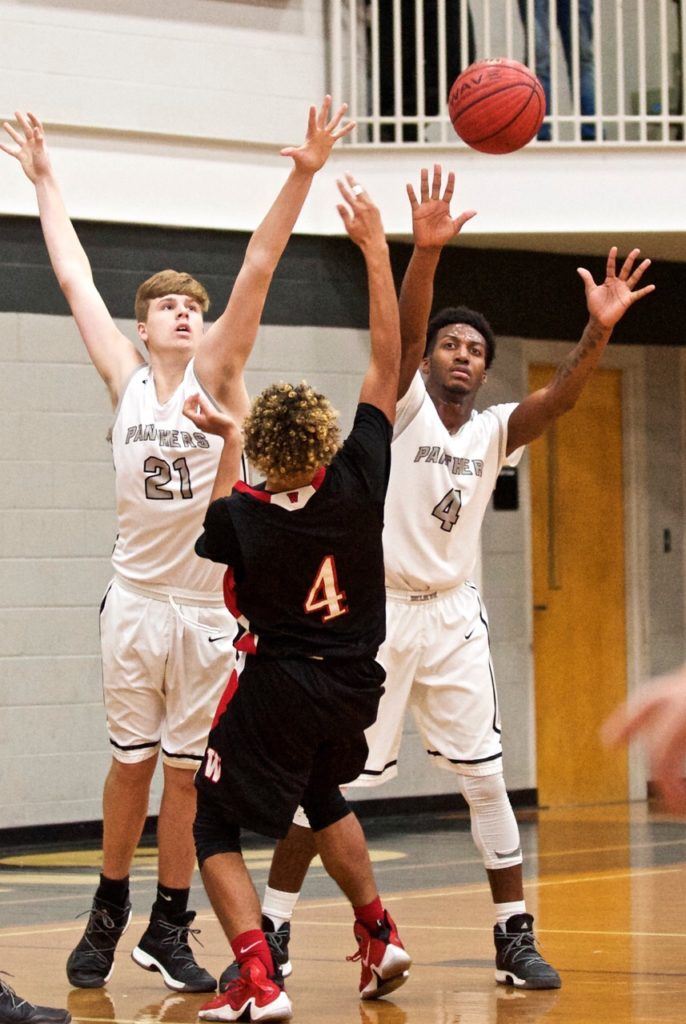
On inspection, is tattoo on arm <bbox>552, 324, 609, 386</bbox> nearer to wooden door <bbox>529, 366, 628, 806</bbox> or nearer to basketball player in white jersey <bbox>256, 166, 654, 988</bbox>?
basketball player in white jersey <bbox>256, 166, 654, 988</bbox>

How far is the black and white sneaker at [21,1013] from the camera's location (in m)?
4.34

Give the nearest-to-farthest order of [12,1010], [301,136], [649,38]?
[12,1010], [301,136], [649,38]

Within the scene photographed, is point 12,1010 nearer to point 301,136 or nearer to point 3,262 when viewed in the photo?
point 3,262

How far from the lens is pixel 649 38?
11.2m

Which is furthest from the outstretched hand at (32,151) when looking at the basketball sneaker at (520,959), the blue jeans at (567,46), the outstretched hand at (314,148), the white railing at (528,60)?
the blue jeans at (567,46)

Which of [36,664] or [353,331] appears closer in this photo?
[36,664]

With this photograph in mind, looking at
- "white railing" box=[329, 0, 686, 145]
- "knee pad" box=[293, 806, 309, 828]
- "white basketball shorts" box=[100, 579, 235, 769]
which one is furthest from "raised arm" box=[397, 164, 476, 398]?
"white railing" box=[329, 0, 686, 145]

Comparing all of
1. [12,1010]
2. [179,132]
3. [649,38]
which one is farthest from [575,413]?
[12,1010]

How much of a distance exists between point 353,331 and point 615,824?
3.25 meters

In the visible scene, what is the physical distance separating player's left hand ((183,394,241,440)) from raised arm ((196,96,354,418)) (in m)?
0.47

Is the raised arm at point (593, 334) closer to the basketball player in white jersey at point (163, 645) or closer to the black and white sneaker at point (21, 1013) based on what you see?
the basketball player in white jersey at point (163, 645)

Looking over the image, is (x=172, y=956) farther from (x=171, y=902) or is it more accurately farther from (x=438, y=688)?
(x=438, y=688)

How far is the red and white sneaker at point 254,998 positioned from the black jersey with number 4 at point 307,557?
80 cm

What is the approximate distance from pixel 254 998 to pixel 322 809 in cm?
65
